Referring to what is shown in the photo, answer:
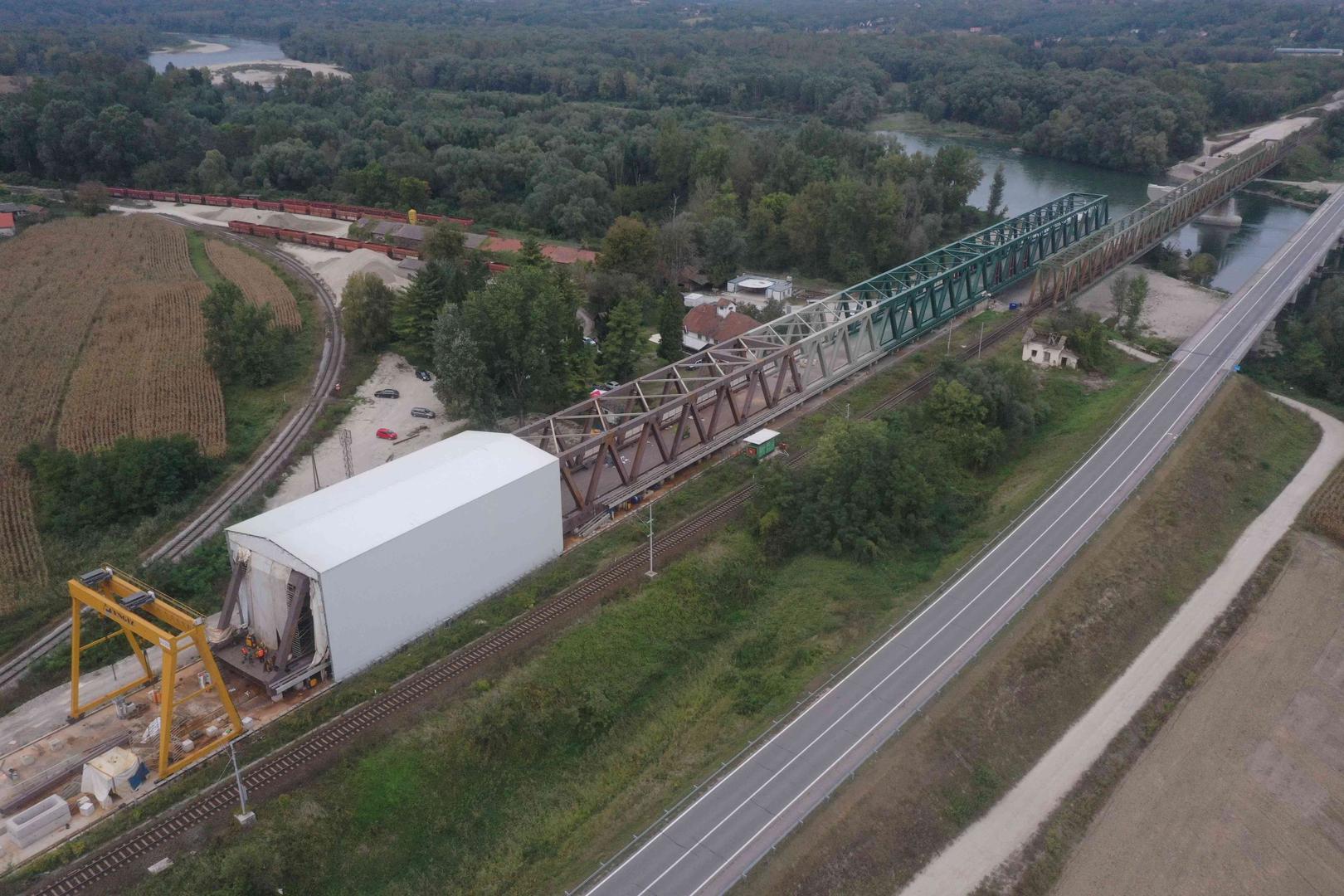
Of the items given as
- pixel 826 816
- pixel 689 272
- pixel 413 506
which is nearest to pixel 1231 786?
pixel 826 816

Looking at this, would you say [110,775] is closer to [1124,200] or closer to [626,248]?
Result: [626,248]

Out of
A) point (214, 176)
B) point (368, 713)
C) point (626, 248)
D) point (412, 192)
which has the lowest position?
point (368, 713)

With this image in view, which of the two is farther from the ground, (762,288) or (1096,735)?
(762,288)

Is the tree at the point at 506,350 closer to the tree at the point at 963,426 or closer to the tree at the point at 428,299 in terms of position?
the tree at the point at 428,299

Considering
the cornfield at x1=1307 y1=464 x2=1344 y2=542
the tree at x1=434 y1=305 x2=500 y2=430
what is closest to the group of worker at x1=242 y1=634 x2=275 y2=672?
the tree at x1=434 y1=305 x2=500 y2=430

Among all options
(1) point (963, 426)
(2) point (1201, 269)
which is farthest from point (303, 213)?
(2) point (1201, 269)

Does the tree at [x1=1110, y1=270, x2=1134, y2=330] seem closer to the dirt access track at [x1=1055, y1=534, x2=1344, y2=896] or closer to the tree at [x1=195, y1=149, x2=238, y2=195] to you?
the dirt access track at [x1=1055, y1=534, x2=1344, y2=896]

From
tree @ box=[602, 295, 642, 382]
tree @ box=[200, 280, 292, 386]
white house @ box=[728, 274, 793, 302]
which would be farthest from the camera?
white house @ box=[728, 274, 793, 302]
